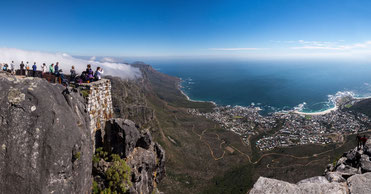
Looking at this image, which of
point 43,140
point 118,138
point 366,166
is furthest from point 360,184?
point 118,138

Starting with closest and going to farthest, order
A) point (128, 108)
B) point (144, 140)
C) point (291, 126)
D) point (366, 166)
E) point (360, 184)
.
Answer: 1. point (360, 184)
2. point (366, 166)
3. point (144, 140)
4. point (128, 108)
5. point (291, 126)

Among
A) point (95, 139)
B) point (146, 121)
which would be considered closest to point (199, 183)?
point (146, 121)

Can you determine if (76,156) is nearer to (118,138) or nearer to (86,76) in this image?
(118,138)

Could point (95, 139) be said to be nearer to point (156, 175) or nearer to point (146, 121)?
point (156, 175)

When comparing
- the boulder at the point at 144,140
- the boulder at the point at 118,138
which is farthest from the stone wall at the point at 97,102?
the boulder at the point at 144,140

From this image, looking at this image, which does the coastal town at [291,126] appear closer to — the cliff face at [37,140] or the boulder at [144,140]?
the boulder at [144,140]

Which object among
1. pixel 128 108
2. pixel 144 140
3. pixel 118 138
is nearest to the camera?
pixel 118 138
